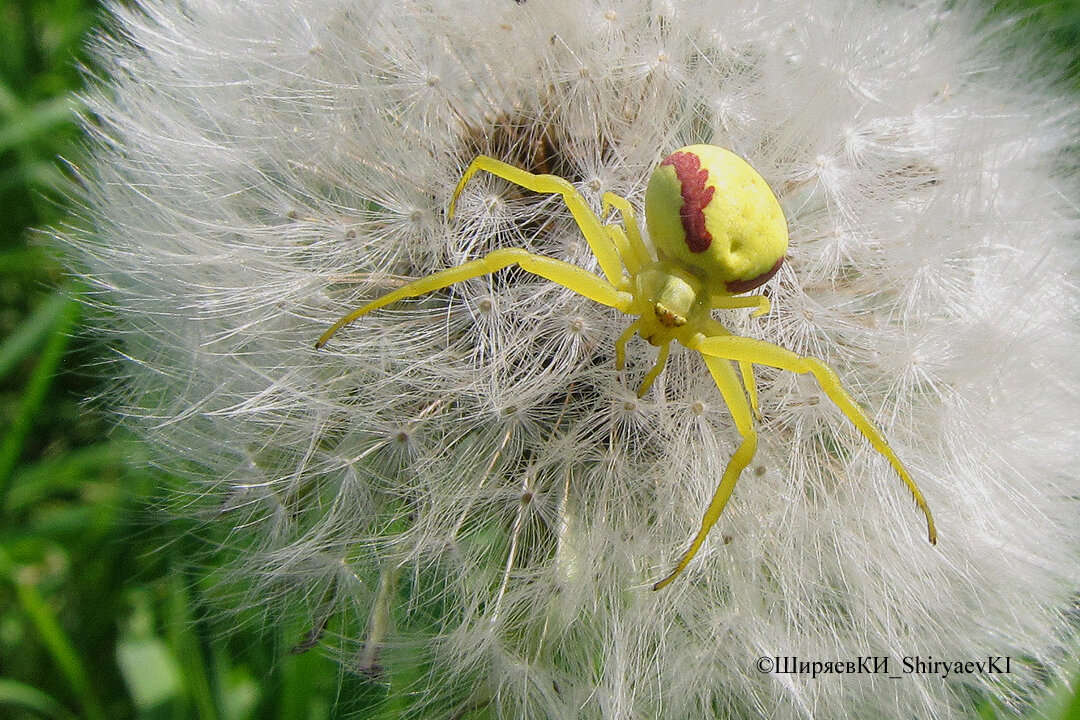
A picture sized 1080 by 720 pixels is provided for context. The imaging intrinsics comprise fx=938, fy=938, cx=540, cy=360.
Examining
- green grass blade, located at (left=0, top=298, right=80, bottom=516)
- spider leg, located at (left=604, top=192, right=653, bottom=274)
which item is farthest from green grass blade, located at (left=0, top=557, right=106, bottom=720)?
spider leg, located at (left=604, top=192, right=653, bottom=274)

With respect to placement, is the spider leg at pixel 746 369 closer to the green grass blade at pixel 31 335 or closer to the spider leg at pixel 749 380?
the spider leg at pixel 749 380

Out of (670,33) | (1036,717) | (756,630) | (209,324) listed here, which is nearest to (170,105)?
(209,324)

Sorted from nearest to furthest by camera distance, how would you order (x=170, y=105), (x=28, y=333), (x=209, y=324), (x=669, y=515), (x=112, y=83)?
(x=669, y=515)
(x=209, y=324)
(x=170, y=105)
(x=112, y=83)
(x=28, y=333)

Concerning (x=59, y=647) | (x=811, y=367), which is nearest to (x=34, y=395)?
(x=59, y=647)

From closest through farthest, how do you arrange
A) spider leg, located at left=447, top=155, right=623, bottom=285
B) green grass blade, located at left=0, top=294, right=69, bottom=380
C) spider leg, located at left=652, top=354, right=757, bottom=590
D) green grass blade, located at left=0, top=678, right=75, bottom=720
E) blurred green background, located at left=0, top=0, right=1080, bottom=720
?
spider leg, located at left=652, top=354, right=757, bottom=590
spider leg, located at left=447, top=155, right=623, bottom=285
blurred green background, located at left=0, top=0, right=1080, bottom=720
green grass blade, located at left=0, top=678, right=75, bottom=720
green grass blade, located at left=0, top=294, right=69, bottom=380

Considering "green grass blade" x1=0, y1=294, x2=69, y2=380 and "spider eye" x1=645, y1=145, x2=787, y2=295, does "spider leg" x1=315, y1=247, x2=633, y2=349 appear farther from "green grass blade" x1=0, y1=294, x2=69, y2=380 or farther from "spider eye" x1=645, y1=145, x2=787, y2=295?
"green grass blade" x1=0, y1=294, x2=69, y2=380

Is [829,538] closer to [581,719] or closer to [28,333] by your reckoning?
[581,719]
